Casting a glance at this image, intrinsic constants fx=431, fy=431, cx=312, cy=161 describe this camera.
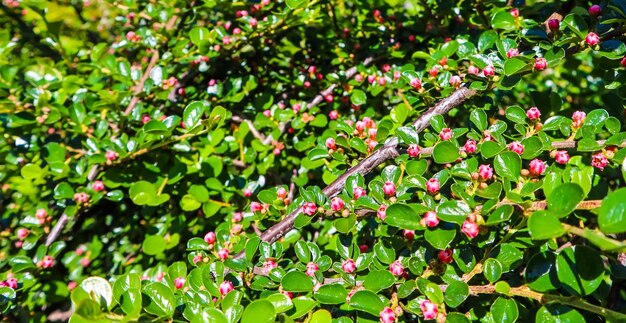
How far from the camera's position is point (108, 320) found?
0.59m

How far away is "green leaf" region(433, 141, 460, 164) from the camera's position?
33.5 inches

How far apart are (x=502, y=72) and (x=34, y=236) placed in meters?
1.44

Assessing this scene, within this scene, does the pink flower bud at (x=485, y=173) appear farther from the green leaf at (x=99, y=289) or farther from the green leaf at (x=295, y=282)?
the green leaf at (x=99, y=289)

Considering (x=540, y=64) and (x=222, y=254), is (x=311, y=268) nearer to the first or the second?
(x=222, y=254)

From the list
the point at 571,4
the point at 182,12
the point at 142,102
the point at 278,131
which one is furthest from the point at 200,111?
the point at 571,4

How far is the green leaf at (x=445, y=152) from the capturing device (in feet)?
2.80

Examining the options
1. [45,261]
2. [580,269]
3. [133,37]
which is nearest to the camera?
[580,269]

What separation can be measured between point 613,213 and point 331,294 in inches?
18.1

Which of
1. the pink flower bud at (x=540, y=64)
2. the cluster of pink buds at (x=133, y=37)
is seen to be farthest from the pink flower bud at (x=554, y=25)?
the cluster of pink buds at (x=133, y=37)

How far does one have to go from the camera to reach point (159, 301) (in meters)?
0.76

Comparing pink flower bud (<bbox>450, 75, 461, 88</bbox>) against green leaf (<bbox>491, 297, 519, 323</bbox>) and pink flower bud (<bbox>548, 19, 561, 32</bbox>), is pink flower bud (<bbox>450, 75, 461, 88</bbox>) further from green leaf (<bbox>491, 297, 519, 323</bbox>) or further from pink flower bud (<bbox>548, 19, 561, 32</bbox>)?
green leaf (<bbox>491, 297, 519, 323</bbox>)

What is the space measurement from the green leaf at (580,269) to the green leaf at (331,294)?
351mm

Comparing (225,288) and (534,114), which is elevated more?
(534,114)

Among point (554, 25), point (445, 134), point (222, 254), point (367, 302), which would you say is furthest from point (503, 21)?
point (222, 254)
